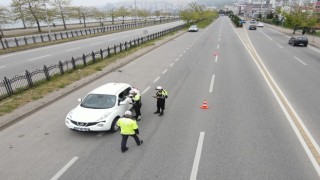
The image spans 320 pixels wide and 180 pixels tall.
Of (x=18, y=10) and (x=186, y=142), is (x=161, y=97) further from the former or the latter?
(x=18, y=10)

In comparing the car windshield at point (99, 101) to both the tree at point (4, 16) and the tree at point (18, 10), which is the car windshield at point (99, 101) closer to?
the tree at point (4, 16)

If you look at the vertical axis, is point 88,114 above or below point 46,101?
above

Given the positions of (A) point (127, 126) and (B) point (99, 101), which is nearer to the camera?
(A) point (127, 126)

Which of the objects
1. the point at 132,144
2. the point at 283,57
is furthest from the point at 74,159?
the point at 283,57

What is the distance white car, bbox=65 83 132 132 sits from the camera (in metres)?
9.04

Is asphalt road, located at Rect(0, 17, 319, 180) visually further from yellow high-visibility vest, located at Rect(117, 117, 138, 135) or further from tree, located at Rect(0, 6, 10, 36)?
tree, located at Rect(0, 6, 10, 36)

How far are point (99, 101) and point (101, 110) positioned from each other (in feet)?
2.18

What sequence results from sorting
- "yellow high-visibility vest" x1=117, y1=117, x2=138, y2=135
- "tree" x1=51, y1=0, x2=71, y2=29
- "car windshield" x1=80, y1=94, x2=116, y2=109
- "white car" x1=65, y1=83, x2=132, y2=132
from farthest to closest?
"tree" x1=51, y1=0, x2=71, y2=29 → "car windshield" x1=80, y1=94, x2=116, y2=109 → "white car" x1=65, y1=83, x2=132, y2=132 → "yellow high-visibility vest" x1=117, y1=117, x2=138, y2=135

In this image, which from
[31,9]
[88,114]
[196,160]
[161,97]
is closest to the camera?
[196,160]

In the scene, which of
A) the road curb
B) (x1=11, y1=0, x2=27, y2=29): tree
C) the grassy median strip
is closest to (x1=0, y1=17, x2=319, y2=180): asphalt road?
the road curb

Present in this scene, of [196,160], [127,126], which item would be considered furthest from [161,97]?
[196,160]

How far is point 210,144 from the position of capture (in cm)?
851

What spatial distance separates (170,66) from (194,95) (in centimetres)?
781

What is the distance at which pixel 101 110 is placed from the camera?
9547mm
